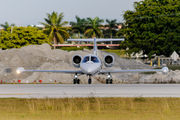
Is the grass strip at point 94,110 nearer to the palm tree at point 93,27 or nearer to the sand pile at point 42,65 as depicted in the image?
the sand pile at point 42,65

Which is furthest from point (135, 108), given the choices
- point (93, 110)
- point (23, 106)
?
Result: point (23, 106)

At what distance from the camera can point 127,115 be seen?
12375 millimetres

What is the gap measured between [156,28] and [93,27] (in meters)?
56.5

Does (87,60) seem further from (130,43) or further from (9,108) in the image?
(130,43)

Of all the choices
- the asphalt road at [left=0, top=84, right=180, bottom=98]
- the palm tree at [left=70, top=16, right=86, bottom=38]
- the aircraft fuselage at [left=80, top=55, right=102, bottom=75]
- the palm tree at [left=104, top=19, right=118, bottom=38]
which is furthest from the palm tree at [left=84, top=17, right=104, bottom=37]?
the asphalt road at [left=0, top=84, right=180, bottom=98]

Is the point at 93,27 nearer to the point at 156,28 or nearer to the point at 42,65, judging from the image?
the point at 156,28

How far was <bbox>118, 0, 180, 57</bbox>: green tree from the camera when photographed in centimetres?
6272

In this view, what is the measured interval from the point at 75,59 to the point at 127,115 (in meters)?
22.8

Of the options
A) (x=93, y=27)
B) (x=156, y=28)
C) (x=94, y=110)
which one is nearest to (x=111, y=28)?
(x=93, y=27)

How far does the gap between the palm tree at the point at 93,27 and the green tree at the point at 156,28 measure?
49.7 metres

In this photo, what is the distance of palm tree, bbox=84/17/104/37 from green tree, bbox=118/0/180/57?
4973 centimetres

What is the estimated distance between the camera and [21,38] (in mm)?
84688

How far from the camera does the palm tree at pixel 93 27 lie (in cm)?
11894

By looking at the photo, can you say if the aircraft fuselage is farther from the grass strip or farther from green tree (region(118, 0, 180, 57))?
green tree (region(118, 0, 180, 57))
